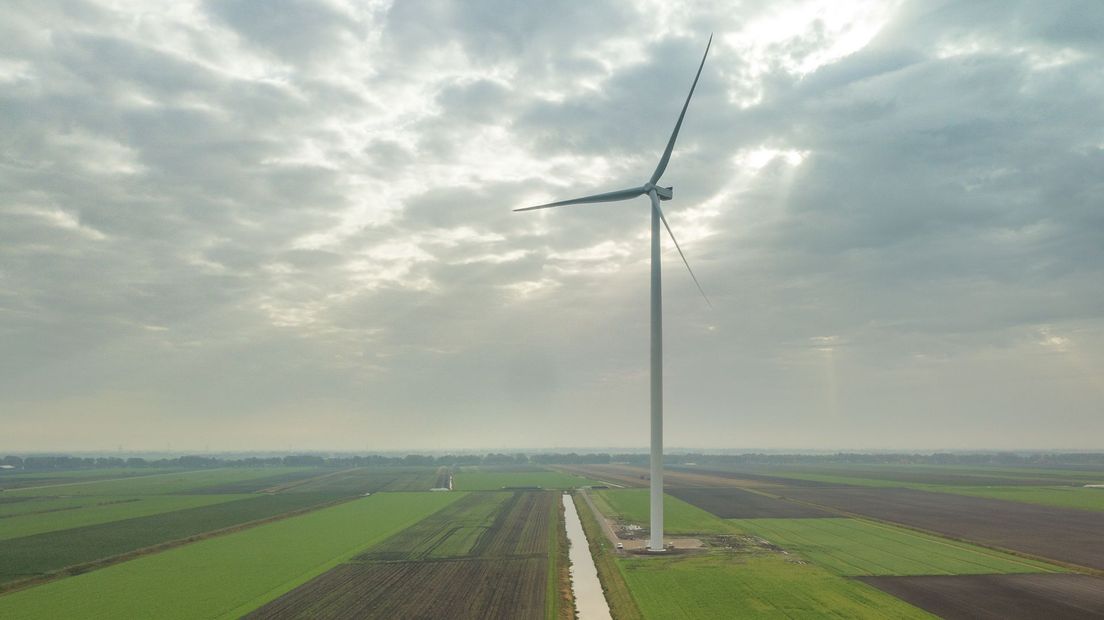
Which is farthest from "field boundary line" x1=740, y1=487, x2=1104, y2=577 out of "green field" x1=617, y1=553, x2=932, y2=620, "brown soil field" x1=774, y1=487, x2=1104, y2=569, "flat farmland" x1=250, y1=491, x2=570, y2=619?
"flat farmland" x1=250, y1=491, x2=570, y2=619

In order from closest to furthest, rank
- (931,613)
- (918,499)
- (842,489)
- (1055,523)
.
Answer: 1. (931,613)
2. (1055,523)
3. (918,499)
4. (842,489)

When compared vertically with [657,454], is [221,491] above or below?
below

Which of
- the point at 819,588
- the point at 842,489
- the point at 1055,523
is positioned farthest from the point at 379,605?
the point at 842,489

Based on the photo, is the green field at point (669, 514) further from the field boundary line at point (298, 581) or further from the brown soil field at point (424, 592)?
the field boundary line at point (298, 581)

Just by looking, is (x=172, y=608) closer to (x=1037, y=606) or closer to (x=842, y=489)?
(x=1037, y=606)

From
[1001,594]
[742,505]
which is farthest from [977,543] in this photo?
[742,505]

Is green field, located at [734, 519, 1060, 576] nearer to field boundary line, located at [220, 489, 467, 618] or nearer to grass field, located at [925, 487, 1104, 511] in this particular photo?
field boundary line, located at [220, 489, 467, 618]

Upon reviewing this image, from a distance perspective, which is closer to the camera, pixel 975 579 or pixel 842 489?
pixel 975 579
